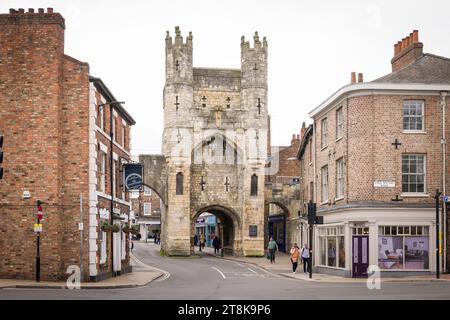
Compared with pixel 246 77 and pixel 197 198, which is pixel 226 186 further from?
pixel 246 77

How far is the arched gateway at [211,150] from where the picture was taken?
59062 mm

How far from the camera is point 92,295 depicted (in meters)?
22.5

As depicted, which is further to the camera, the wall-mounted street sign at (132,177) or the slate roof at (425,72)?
the wall-mounted street sign at (132,177)


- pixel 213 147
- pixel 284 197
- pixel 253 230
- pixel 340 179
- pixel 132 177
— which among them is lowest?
pixel 253 230

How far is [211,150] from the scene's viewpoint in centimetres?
6038

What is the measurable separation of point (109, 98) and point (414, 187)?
14897mm

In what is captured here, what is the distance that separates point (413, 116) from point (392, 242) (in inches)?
237

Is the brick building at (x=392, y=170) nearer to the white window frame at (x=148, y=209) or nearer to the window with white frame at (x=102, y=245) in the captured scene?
the window with white frame at (x=102, y=245)

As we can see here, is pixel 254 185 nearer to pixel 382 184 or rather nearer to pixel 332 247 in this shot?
pixel 332 247

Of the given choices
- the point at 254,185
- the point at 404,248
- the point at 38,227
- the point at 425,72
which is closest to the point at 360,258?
the point at 404,248

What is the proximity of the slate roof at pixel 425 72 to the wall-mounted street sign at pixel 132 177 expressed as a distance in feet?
41.6

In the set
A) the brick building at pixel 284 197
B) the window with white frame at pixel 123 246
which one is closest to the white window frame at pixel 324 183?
the window with white frame at pixel 123 246

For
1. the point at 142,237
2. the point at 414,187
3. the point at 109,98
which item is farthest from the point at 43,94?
the point at 142,237

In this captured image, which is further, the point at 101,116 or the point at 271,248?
the point at 271,248
